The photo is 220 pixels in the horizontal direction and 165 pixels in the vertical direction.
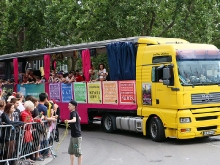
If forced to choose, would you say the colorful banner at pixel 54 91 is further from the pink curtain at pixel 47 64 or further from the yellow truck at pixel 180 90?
the yellow truck at pixel 180 90

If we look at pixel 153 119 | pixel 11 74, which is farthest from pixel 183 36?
pixel 153 119

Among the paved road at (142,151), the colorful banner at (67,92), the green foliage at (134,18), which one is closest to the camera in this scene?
the paved road at (142,151)

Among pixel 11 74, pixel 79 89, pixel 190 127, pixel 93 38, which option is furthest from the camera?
pixel 93 38

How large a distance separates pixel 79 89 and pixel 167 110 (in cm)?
580

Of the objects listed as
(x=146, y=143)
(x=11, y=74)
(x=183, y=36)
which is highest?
(x=183, y=36)

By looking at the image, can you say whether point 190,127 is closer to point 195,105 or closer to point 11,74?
point 195,105

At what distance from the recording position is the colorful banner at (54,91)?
2145cm

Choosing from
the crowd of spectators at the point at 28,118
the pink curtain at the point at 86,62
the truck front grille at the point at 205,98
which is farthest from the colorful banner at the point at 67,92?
the truck front grille at the point at 205,98

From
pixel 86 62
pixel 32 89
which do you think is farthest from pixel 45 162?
pixel 32 89

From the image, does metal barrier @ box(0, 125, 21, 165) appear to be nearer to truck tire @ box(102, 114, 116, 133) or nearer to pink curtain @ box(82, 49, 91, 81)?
truck tire @ box(102, 114, 116, 133)

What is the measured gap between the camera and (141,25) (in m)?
29.4

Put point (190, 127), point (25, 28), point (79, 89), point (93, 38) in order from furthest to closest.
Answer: point (25, 28)
point (93, 38)
point (79, 89)
point (190, 127)

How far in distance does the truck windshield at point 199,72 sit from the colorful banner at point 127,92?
7.66 feet

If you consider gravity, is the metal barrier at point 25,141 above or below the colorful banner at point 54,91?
below
